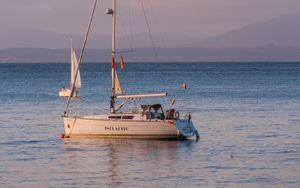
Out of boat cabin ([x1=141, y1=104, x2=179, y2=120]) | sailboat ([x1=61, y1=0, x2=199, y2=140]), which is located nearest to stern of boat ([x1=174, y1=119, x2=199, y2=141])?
sailboat ([x1=61, y1=0, x2=199, y2=140])

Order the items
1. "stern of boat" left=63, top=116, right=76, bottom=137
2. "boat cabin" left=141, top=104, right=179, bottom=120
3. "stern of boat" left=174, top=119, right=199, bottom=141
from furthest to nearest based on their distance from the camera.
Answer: "stern of boat" left=63, top=116, right=76, bottom=137
"stern of boat" left=174, top=119, right=199, bottom=141
"boat cabin" left=141, top=104, right=179, bottom=120

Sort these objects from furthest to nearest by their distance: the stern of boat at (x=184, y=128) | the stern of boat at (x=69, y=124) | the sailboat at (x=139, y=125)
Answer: the stern of boat at (x=69, y=124) → the stern of boat at (x=184, y=128) → the sailboat at (x=139, y=125)

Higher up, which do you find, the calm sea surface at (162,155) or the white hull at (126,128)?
the white hull at (126,128)

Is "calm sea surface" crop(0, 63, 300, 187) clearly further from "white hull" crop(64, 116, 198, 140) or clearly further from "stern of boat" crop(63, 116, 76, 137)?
"stern of boat" crop(63, 116, 76, 137)

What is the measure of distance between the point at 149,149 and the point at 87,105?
38.9 m

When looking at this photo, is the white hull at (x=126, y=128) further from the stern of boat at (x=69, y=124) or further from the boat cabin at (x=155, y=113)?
the boat cabin at (x=155, y=113)

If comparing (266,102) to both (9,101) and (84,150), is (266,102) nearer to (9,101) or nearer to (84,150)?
(9,101)

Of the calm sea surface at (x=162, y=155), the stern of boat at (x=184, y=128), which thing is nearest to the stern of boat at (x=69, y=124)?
the calm sea surface at (x=162, y=155)

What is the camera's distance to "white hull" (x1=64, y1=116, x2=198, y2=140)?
5200 centimetres

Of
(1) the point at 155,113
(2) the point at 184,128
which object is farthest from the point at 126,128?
(2) the point at 184,128

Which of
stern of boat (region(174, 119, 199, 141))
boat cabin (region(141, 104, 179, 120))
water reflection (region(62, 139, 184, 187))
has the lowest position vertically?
water reflection (region(62, 139, 184, 187))

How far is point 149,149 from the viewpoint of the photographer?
162ft

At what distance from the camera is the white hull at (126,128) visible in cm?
5200

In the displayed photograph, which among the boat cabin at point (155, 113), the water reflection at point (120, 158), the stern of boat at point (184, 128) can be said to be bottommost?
the water reflection at point (120, 158)
